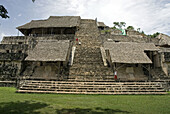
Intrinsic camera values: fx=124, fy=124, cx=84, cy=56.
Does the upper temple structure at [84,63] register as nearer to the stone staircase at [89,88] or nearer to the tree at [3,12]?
the stone staircase at [89,88]

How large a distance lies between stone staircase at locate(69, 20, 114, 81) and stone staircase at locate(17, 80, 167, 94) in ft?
4.09

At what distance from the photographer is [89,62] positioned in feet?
39.3

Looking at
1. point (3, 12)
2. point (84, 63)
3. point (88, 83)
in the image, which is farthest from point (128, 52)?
point (3, 12)

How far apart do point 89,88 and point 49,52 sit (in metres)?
5.24

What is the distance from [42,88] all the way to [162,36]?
74.0ft

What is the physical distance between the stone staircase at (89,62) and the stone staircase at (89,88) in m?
1.25

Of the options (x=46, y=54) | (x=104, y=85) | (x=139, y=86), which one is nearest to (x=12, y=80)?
(x=46, y=54)

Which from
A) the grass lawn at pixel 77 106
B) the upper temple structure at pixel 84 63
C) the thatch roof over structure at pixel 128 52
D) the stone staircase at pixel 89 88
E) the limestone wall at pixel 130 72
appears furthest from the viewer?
the limestone wall at pixel 130 72

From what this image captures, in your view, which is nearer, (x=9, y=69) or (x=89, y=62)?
(x=9, y=69)

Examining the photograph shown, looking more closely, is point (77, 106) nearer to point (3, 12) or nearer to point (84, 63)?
point (3, 12)

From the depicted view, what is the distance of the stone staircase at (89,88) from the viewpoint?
25.9ft

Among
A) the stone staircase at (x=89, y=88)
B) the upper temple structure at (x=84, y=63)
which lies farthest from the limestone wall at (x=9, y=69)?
the stone staircase at (x=89, y=88)

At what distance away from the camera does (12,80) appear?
1077 centimetres

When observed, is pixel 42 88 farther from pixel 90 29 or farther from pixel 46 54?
pixel 90 29
